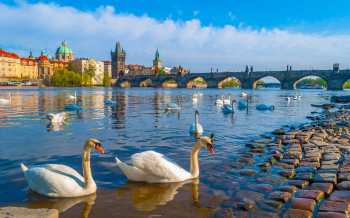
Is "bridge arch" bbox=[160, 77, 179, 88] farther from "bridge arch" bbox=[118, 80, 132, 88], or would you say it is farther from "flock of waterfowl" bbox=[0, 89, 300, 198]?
"flock of waterfowl" bbox=[0, 89, 300, 198]

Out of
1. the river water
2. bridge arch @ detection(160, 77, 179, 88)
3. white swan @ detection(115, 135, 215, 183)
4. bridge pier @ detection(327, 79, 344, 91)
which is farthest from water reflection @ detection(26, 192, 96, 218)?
bridge arch @ detection(160, 77, 179, 88)

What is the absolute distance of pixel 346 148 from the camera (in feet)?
32.9

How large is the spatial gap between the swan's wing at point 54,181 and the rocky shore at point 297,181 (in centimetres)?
254

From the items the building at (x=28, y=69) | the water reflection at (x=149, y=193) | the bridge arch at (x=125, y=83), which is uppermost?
the building at (x=28, y=69)

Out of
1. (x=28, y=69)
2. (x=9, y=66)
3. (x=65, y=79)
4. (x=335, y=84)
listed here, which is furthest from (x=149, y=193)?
(x=28, y=69)

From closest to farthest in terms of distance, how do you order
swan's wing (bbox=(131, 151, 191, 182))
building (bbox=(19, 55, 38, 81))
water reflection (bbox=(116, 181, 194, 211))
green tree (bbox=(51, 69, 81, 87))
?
water reflection (bbox=(116, 181, 194, 211))
swan's wing (bbox=(131, 151, 191, 182))
green tree (bbox=(51, 69, 81, 87))
building (bbox=(19, 55, 38, 81))

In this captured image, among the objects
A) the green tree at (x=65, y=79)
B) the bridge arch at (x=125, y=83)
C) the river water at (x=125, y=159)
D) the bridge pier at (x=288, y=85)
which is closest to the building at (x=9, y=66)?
the green tree at (x=65, y=79)

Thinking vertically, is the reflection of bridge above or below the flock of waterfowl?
above

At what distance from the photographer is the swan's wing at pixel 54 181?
20.2ft

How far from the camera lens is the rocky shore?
5.48 metres

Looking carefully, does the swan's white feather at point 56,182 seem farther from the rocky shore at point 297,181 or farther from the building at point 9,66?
the building at point 9,66

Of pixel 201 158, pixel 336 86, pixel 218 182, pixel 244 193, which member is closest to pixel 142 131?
pixel 201 158

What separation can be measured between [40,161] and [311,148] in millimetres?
7327

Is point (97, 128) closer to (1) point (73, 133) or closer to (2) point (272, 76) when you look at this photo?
(1) point (73, 133)
